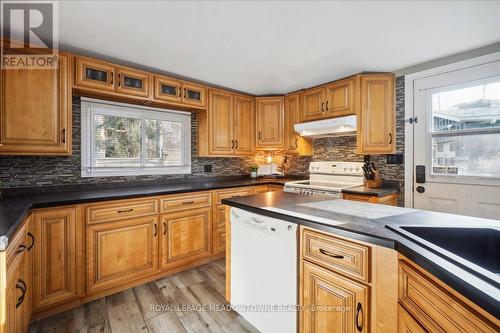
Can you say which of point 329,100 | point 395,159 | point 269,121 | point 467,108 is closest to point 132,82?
point 269,121

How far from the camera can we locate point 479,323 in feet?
2.07

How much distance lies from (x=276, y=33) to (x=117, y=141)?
2.08 meters

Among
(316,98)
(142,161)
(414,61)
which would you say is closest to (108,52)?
(142,161)

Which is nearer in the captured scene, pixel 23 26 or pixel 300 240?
pixel 300 240

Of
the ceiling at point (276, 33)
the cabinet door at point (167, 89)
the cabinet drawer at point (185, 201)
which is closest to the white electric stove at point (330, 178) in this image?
the cabinet drawer at point (185, 201)

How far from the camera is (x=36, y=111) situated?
6.41ft

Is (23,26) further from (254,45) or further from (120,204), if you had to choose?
(254,45)

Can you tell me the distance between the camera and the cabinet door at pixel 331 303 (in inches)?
43.5

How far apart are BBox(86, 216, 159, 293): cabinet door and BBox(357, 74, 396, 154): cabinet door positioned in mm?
2509

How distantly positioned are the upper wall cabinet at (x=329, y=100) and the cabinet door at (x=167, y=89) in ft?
5.62

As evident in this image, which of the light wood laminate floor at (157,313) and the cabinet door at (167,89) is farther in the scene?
the cabinet door at (167,89)

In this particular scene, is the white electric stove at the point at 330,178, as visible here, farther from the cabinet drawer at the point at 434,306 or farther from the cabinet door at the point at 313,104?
the cabinet drawer at the point at 434,306

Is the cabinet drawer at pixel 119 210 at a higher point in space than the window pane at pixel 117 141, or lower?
lower

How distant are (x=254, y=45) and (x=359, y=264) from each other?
1906 mm
